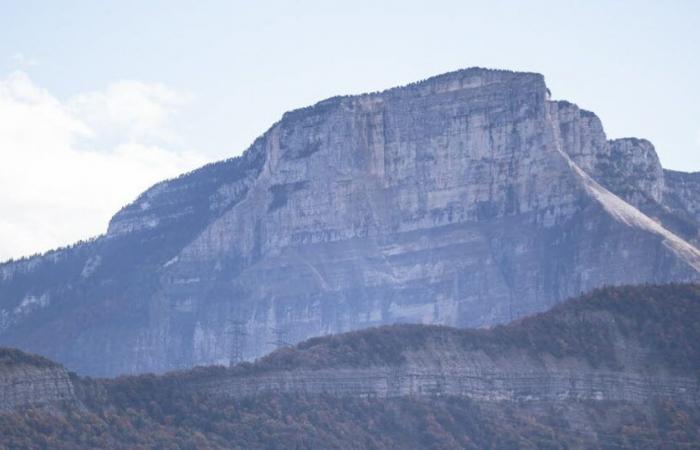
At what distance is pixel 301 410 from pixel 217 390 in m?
5.77

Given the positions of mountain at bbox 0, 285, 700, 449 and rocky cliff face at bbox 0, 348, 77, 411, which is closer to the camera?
rocky cliff face at bbox 0, 348, 77, 411

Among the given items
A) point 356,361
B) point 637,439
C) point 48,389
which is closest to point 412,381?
point 356,361

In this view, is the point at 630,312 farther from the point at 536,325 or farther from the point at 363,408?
the point at 363,408

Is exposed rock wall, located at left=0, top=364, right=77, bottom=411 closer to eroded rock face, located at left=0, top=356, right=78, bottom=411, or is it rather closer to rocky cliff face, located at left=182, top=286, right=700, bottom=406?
eroded rock face, located at left=0, top=356, right=78, bottom=411

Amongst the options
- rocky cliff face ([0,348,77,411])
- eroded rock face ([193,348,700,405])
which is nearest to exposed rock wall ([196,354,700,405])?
eroded rock face ([193,348,700,405])

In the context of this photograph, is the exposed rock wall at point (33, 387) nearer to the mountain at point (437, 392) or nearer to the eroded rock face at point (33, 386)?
the eroded rock face at point (33, 386)

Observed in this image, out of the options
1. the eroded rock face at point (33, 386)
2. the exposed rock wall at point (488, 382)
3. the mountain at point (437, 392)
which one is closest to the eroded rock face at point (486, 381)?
the exposed rock wall at point (488, 382)

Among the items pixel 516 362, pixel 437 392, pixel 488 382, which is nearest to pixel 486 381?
pixel 488 382

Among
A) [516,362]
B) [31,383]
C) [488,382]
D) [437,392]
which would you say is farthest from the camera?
[516,362]

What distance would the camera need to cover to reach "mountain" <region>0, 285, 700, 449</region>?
166125 mm

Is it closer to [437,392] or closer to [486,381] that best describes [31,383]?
[437,392]

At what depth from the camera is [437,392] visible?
591 ft

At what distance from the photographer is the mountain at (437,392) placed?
166 meters

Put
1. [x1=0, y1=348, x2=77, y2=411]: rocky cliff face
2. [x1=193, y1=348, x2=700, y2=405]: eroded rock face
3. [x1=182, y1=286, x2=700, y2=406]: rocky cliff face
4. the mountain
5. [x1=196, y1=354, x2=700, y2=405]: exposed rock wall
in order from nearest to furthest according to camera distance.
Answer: [x1=0, y1=348, x2=77, y2=411]: rocky cliff face → the mountain → [x1=196, y1=354, x2=700, y2=405]: exposed rock wall → [x1=193, y1=348, x2=700, y2=405]: eroded rock face → [x1=182, y1=286, x2=700, y2=406]: rocky cliff face
